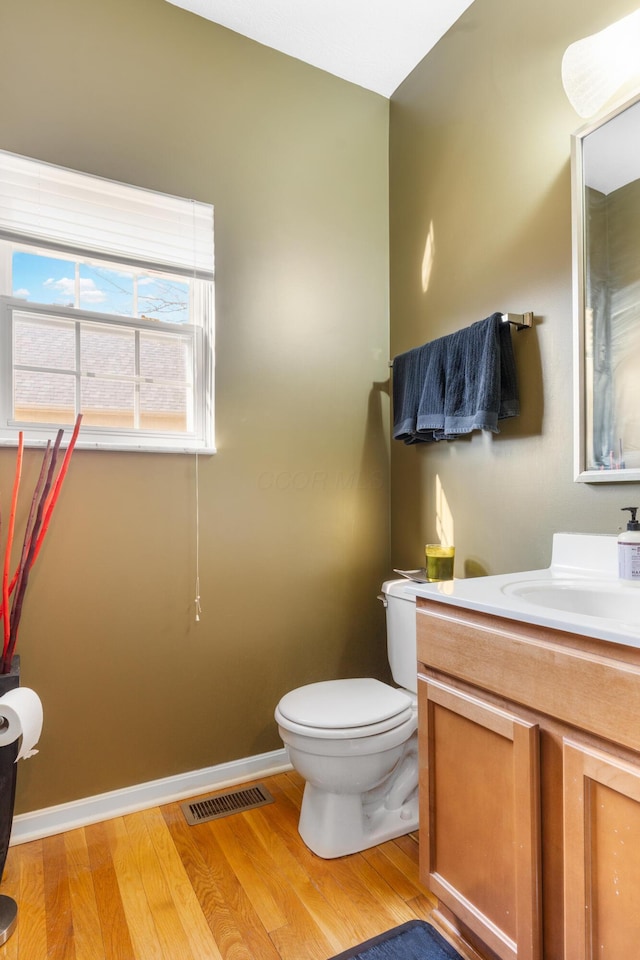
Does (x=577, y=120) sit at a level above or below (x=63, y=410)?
above

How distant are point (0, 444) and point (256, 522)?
876 mm

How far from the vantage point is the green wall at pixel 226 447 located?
1760 millimetres

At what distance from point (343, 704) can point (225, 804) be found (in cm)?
61

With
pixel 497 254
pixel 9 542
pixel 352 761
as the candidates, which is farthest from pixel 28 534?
pixel 497 254

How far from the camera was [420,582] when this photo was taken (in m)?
1.95

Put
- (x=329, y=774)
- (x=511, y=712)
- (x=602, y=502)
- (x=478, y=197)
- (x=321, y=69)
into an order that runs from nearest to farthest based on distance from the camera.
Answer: (x=511, y=712) → (x=602, y=502) → (x=329, y=774) → (x=478, y=197) → (x=321, y=69)

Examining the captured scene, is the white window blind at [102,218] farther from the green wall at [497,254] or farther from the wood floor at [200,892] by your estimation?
the wood floor at [200,892]

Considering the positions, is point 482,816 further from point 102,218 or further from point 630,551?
point 102,218

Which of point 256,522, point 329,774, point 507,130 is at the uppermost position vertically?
point 507,130

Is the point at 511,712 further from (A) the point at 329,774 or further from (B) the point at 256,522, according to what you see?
(B) the point at 256,522

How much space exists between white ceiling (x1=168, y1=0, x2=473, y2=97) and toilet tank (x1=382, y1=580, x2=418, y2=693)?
80.7 inches

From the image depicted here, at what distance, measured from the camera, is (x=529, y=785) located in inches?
39.9

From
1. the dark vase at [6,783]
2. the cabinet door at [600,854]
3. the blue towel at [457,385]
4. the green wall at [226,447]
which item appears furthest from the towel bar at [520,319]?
the dark vase at [6,783]

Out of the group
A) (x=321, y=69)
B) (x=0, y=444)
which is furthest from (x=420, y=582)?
(x=321, y=69)
